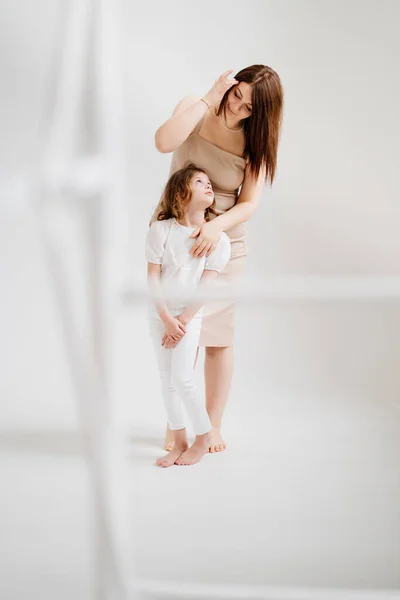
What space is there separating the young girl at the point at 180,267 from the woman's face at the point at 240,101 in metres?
0.08

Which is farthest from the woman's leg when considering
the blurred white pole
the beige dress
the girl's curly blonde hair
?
the blurred white pole

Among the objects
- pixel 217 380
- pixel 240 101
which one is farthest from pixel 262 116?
pixel 217 380

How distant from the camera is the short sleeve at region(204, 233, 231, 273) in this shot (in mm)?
920

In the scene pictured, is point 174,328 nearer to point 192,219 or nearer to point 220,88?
point 192,219

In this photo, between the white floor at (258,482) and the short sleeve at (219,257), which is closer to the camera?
the white floor at (258,482)

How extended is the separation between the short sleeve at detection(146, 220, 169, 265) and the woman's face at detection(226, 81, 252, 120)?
16 cm

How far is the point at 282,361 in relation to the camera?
1.39m

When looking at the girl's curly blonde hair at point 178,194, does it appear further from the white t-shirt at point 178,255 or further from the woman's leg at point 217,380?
the woman's leg at point 217,380

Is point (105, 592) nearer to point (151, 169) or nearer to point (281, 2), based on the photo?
point (151, 169)

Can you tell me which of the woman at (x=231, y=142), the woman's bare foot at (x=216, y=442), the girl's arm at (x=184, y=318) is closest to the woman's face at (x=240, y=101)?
the woman at (x=231, y=142)

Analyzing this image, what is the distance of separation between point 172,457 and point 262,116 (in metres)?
0.46

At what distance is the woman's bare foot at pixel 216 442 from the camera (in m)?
1.08

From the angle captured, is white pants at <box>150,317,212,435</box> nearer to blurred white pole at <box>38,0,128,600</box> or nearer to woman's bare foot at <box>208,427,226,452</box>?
woman's bare foot at <box>208,427,226,452</box>

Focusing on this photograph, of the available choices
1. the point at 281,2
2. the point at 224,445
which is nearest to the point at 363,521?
the point at 224,445
